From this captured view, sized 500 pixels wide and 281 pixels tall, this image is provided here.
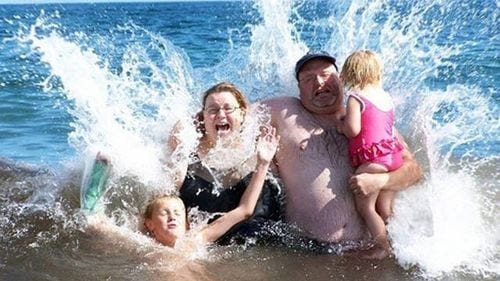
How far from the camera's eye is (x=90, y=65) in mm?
5809

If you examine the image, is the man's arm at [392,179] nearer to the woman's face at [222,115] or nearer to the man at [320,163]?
the man at [320,163]

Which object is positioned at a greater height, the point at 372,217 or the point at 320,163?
the point at 320,163

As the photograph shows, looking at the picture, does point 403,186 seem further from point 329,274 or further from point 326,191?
point 329,274

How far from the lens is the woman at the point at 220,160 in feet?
15.7

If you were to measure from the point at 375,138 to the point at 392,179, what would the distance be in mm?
287

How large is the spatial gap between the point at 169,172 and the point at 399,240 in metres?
1.52

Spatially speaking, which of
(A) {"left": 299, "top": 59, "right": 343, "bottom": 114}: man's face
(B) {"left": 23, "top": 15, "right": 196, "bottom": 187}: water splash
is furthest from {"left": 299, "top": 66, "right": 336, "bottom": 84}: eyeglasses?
(B) {"left": 23, "top": 15, "right": 196, "bottom": 187}: water splash

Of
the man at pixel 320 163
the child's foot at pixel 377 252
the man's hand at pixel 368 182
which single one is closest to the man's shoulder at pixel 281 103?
the man at pixel 320 163

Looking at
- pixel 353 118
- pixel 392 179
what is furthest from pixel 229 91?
pixel 392 179

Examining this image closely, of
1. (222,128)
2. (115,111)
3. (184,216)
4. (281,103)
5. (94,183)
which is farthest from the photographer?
(115,111)

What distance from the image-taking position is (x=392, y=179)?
4.77m

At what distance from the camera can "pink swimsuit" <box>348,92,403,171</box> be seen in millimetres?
4707

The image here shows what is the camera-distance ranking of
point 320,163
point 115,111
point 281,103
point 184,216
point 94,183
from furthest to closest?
1. point 115,111
2. point 281,103
3. point 320,163
4. point 184,216
5. point 94,183

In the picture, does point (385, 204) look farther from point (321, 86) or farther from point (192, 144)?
point (192, 144)
